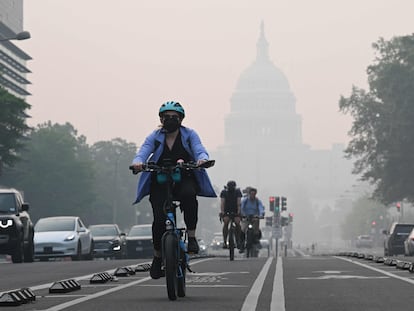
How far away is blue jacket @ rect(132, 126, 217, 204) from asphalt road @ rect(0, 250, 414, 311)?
1.10 m

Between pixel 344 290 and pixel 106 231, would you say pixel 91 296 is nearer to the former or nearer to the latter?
pixel 344 290

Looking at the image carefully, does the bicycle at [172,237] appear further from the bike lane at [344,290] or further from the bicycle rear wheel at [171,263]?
the bike lane at [344,290]

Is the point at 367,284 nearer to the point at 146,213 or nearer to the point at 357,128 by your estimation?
the point at 357,128

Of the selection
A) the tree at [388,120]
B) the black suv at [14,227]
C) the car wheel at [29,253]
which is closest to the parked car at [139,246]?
the car wheel at [29,253]

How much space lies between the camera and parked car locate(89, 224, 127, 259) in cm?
4531

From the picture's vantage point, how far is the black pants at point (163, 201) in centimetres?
1399

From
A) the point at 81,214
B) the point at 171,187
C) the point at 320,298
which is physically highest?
the point at 81,214

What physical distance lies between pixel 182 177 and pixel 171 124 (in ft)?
1.88

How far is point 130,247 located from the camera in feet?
158

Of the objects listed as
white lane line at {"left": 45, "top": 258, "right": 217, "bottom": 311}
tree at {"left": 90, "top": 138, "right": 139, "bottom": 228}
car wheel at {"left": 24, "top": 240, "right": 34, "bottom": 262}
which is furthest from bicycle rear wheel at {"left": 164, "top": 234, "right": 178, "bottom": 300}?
tree at {"left": 90, "top": 138, "right": 139, "bottom": 228}

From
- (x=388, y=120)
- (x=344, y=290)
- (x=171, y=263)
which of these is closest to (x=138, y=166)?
(x=171, y=263)

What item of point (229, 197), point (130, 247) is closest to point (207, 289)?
point (229, 197)

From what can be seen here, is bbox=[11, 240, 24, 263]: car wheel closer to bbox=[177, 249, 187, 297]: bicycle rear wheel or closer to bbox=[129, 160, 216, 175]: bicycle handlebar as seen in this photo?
bbox=[177, 249, 187, 297]: bicycle rear wheel

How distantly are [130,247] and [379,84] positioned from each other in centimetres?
4327
